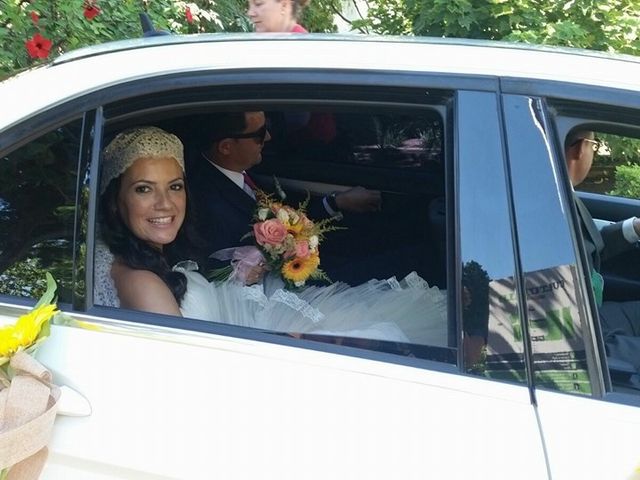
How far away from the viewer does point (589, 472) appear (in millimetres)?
1423

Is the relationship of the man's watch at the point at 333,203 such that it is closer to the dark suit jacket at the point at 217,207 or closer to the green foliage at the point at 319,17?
the dark suit jacket at the point at 217,207

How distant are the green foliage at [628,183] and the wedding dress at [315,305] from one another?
218 centimetres

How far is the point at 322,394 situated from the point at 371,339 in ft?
0.65

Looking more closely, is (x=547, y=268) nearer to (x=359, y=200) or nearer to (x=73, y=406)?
(x=73, y=406)

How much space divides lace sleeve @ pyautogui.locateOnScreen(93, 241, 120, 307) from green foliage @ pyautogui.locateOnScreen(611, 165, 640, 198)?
3.02 metres

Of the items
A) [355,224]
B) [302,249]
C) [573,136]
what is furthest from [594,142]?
[355,224]

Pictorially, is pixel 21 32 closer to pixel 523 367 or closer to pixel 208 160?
pixel 208 160

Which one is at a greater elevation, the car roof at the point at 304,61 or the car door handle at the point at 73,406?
the car roof at the point at 304,61

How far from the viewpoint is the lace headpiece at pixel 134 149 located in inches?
80.9

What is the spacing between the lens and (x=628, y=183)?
452 cm

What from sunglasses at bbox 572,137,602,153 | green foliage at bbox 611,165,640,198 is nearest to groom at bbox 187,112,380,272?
sunglasses at bbox 572,137,602,153

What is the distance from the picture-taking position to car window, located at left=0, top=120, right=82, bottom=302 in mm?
1742

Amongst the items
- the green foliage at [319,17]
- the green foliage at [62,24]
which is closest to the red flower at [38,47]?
the green foliage at [62,24]

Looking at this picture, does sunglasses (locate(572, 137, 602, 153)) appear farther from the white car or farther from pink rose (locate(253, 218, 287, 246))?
pink rose (locate(253, 218, 287, 246))
